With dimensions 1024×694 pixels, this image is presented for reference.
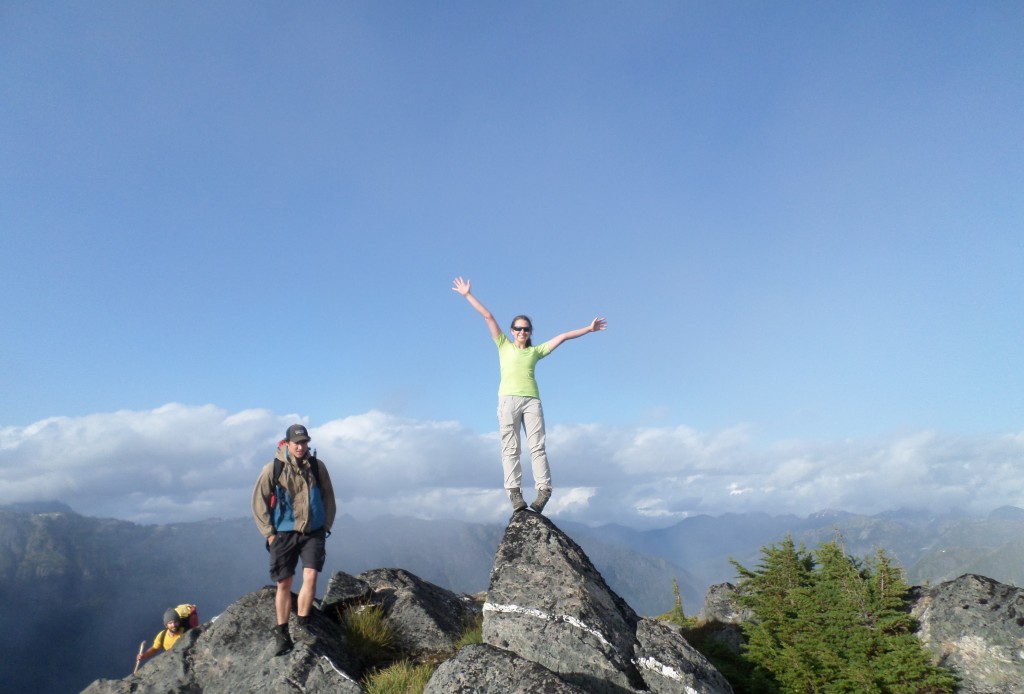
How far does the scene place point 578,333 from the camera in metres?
13.9

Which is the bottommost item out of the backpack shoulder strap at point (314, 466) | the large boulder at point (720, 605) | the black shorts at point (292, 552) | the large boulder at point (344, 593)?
the large boulder at point (720, 605)

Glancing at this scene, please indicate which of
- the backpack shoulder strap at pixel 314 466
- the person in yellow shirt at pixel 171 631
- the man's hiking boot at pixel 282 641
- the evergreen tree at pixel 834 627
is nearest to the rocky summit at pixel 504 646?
the man's hiking boot at pixel 282 641

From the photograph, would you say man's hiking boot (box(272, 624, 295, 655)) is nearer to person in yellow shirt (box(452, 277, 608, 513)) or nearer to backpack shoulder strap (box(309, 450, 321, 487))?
backpack shoulder strap (box(309, 450, 321, 487))

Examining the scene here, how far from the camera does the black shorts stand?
11.8 m

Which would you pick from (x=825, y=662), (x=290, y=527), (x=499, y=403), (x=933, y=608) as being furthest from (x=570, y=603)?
(x=933, y=608)

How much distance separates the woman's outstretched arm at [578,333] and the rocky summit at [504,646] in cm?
394

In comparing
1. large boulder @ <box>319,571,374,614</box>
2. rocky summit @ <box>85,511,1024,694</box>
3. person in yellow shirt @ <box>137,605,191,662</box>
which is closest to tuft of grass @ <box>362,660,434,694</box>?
rocky summit @ <box>85,511,1024,694</box>

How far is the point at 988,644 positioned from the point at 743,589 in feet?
19.2

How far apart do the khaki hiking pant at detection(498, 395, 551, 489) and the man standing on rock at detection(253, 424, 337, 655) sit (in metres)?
3.91

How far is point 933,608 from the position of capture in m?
16.4

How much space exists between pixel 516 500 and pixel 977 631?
12.6 m

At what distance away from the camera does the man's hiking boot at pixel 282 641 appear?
12.1 metres

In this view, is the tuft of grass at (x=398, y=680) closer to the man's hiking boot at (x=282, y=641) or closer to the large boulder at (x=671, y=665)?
the man's hiking boot at (x=282, y=641)

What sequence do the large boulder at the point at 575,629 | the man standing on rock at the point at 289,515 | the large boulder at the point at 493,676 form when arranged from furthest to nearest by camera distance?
1. the man standing on rock at the point at 289,515
2. the large boulder at the point at 575,629
3. the large boulder at the point at 493,676
